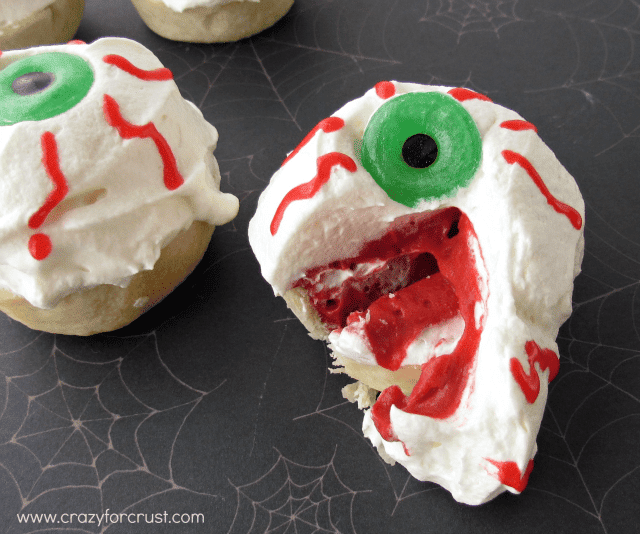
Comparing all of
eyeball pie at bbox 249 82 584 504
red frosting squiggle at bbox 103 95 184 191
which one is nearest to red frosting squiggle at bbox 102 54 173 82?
red frosting squiggle at bbox 103 95 184 191

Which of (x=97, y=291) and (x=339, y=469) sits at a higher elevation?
(x=97, y=291)

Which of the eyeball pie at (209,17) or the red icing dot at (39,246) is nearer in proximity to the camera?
the red icing dot at (39,246)

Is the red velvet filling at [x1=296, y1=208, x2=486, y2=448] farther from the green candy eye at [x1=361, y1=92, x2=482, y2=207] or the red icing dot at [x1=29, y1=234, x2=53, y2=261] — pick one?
the red icing dot at [x1=29, y1=234, x2=53, y2=261]

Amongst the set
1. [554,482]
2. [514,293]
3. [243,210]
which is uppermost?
[514,293]

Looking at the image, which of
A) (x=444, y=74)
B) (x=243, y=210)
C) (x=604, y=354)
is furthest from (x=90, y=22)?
(x=604, y=354)

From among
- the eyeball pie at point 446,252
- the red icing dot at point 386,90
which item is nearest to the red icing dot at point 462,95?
the eyeball pie at point 446,252

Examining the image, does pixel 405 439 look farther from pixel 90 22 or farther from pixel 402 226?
pixel 90 22

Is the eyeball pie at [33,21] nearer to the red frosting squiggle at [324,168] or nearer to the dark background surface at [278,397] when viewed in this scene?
the dark background surface at [278,397]

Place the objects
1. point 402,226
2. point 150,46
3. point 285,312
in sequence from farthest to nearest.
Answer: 1. point 150,46
2. point 285,312
3. point 402,226
